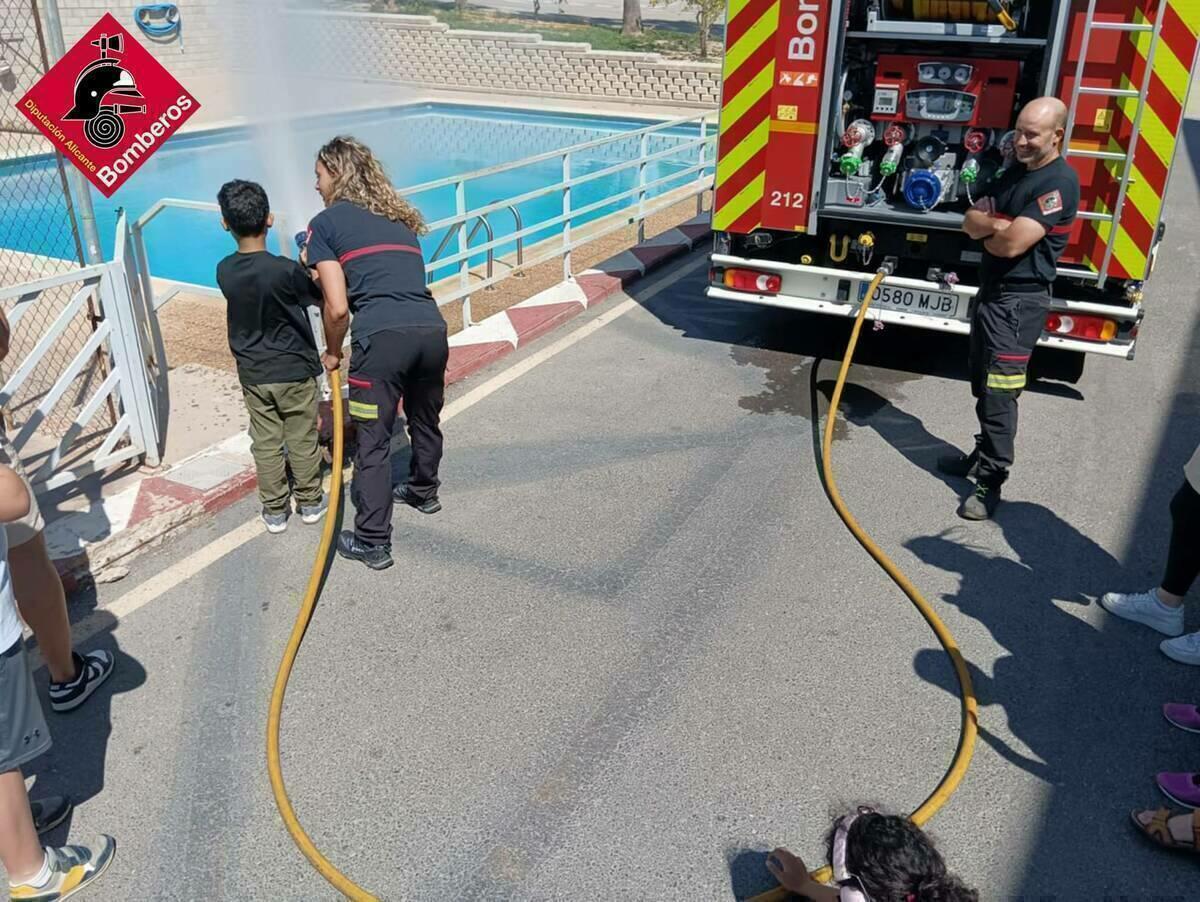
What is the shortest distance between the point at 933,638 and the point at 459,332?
4.49 m

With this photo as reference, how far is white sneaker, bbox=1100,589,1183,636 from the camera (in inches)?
156

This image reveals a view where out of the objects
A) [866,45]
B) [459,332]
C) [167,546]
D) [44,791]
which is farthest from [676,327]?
[44,791]

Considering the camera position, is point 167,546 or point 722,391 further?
point 722,391

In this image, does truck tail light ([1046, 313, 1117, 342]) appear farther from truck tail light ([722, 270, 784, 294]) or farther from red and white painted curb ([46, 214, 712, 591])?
red and white painted curb ([46, 214, 712, 591])

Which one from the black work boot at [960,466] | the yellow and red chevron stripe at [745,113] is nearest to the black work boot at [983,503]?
the black work boot at [960,466]

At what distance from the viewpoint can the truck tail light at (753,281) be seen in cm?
678

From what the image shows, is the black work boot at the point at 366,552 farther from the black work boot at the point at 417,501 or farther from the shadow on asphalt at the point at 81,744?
the shadow on asphalt at the point at 81,744

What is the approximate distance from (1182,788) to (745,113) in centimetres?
479

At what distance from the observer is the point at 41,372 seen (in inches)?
268

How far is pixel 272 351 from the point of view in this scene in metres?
4.42

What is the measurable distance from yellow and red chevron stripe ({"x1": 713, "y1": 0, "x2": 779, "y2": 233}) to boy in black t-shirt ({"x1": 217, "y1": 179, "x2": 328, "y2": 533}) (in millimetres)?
3248

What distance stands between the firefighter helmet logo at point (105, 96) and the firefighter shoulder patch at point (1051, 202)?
4314 millimetres

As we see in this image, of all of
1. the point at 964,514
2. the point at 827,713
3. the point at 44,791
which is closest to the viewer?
the point at 44,791

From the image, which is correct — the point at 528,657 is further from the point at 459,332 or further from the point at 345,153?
the point at 459,332
